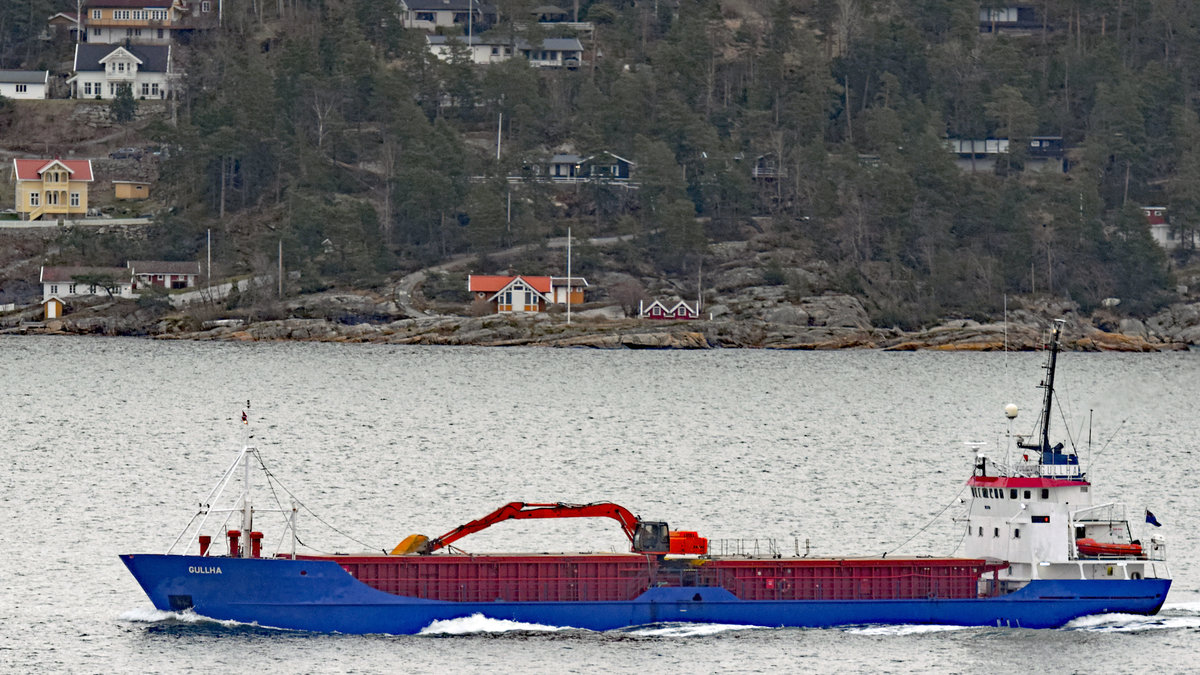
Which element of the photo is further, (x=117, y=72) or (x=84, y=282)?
(x=117, y=72)

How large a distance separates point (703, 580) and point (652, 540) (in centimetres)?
168

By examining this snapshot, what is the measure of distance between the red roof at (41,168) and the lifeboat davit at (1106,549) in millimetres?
131156

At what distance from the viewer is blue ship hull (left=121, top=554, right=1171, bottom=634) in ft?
155

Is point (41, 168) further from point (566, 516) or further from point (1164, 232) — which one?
point (566, 516)

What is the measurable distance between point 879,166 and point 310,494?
344 feet

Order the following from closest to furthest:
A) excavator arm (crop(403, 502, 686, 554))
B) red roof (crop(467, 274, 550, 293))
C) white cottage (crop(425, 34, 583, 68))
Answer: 1. excavator arm (crop(403, 502, 686, 554))
2. red roof (crop(467, 274, 550, 293))
3. white cottage (crop(425, 34, 583, 68))

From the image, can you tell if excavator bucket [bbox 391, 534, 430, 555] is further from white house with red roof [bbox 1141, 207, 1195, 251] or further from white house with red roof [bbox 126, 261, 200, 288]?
white house with red roof [bbox 1141, 207, 1195, 251]

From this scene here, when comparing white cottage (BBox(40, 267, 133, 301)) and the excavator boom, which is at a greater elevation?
white cottage (BBox(40, 267, 133, 301))

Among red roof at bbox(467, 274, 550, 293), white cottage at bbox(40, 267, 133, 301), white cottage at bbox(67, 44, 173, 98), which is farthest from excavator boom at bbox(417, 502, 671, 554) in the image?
white cottage at bbox(67, 44, 173, 98)

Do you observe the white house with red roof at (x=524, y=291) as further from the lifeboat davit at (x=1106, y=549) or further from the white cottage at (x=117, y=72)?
the lifeboat davit at (x=1106, y=549)

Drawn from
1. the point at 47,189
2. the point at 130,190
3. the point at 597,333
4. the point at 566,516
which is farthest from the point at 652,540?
the point at 130,190

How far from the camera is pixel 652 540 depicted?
5006cm

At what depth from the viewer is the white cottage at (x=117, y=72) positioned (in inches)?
7436

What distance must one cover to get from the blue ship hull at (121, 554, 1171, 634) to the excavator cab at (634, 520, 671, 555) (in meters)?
1.51
